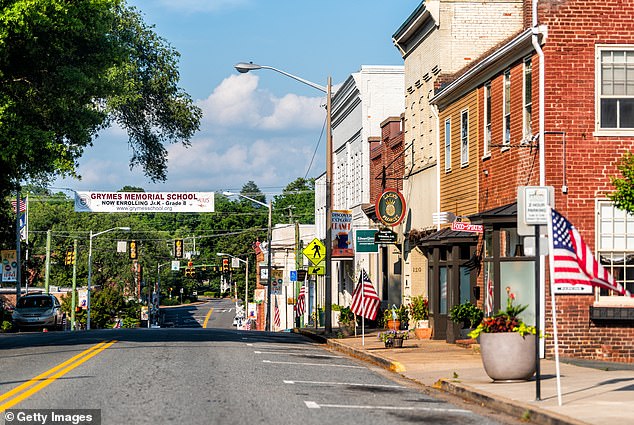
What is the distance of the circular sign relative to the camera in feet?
122

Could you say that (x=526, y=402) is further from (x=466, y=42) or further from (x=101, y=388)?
(x=466, y=42)

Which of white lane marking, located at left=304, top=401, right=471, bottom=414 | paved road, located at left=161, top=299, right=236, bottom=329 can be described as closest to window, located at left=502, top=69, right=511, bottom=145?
white lane marking, located at left=304, top=401, right=471, bottom=414

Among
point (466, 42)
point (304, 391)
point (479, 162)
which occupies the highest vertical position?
point (466, 42)

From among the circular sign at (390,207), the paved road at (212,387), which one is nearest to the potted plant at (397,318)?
the circular sign at (390,207)

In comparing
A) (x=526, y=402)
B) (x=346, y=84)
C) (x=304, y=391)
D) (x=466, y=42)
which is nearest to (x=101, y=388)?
(x=304, y=391)

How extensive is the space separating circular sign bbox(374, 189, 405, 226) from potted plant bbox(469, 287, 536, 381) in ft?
64.7

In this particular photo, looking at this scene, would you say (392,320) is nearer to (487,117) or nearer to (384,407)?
(487,117)

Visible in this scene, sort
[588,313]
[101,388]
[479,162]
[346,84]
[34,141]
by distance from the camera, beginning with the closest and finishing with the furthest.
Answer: [101,388] < [588,313] < [34,141] < [479,162] < [346,84]

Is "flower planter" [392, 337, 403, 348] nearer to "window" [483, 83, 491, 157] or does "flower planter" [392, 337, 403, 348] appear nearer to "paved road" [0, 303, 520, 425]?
"paved road" [0, 303, 520, 425]

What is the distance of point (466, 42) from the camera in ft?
113

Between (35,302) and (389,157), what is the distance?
57.0 feet

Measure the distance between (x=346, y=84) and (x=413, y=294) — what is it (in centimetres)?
1746

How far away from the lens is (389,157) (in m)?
42.4

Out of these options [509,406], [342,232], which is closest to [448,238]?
[509,406]
